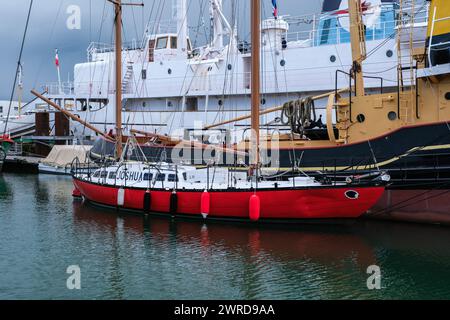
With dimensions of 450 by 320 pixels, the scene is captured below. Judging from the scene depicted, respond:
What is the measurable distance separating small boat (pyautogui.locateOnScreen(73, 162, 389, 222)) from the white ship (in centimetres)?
527

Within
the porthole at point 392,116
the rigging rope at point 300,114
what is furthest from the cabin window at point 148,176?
the porthole at point 392,116

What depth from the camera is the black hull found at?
735 inches

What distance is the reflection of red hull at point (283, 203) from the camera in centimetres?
1792

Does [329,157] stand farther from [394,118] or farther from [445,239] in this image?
[445,239]

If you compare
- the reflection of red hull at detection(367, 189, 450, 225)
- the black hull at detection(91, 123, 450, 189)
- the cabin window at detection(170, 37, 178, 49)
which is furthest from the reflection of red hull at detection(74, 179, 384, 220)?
the cabin window at detection(170, 37, 178, 49)

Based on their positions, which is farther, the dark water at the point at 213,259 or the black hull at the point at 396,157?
the black hull at the point at 396,157

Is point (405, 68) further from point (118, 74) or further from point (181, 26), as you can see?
point (181, 26)

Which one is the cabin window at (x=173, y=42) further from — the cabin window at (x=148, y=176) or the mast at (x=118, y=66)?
the cabin window at (x=148, y=176)

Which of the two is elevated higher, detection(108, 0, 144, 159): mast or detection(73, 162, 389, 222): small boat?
detection(108, 0, 144, 159): mast

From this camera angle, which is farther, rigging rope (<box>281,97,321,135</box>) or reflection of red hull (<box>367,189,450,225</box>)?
rigging rope (<box>281,97,321,135</box>)

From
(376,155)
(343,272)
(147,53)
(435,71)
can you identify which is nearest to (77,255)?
(343,272)

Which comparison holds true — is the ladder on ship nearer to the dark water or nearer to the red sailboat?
the red sailboat

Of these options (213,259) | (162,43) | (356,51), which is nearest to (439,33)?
(356,51)

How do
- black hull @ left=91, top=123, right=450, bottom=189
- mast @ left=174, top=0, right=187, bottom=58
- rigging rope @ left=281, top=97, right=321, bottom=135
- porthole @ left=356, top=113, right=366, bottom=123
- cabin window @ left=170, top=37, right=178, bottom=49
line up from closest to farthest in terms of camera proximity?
black hull @ left=91, top=123, right=450, bottom=189
porthole @ left=356, top=113, right=366, bottom=123
rigging rope @ left=281, top=97, right=321, bottom=135
mast @ left=174, top=0, right=187, bottom=58
cabin window @ left=170, top=37, right=178, bottom=49
